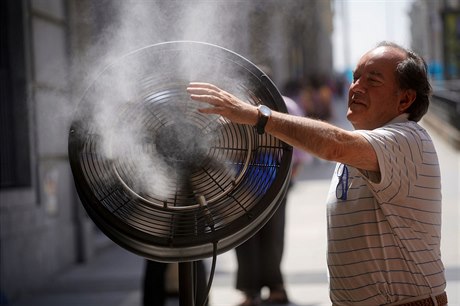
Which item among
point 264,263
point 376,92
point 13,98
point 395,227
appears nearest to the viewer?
point 395,227

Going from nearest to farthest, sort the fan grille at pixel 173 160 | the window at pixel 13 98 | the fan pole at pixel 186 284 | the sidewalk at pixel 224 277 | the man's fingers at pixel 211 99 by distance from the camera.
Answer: the man's fingers at pixel 211 99
the fan grille at pixel 173 160
the fan pole at pixel 186 284
the sidewalk at pixel 224 277
the window at pixel 13 98

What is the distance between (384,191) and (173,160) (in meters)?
0.68

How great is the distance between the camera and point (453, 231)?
937 cm

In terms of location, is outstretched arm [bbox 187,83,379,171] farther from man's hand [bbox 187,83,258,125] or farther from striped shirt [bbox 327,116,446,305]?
striped shirt [bbox 327,116,446,305]

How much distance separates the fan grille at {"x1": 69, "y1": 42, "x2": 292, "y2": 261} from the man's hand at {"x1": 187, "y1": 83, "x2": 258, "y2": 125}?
0.44ft

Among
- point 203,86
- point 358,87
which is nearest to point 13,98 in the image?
point 358,87

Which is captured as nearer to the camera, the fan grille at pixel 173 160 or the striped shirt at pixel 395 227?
the fan grille at pixel 173 160

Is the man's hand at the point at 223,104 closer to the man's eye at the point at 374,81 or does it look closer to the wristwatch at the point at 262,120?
the wristwatch at the point at 262,120

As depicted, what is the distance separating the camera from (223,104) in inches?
100

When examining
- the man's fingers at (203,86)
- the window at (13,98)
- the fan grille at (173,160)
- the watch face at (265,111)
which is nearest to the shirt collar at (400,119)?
the fan grille at (173,160)

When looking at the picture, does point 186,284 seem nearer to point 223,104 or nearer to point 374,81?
point 223,104

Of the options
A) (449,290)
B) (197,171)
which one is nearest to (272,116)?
(197,171)

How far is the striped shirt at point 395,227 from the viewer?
2.85 meters

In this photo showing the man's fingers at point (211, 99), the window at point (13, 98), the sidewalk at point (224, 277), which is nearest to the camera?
the man's fingers at point (211, 99)
